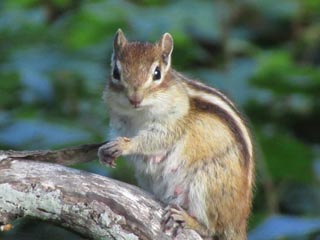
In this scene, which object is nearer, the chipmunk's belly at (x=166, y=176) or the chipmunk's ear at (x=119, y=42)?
the chipmunk's belly at (x=166, y=176)

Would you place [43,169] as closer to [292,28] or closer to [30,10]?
[30,10]

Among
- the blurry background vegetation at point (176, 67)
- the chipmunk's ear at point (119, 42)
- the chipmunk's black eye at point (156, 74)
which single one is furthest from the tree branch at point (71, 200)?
the blurry background vegetation at point (176, 67)

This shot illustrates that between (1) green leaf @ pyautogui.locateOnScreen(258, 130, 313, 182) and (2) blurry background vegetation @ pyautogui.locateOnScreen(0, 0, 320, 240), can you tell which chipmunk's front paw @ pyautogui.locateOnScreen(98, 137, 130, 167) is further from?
(1) green leaf @ pyautogui.locateOnScreen(258, 130, 313, 182)

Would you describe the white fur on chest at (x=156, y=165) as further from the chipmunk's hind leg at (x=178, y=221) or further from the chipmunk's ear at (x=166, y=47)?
the chipmunk's ear at (x=166, y=47)

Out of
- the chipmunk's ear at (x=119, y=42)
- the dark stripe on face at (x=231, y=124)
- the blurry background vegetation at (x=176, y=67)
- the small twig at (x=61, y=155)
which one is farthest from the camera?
the blurry background vegetation at (x=176, y=67)

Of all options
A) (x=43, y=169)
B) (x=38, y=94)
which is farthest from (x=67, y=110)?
(x=43, y=169)

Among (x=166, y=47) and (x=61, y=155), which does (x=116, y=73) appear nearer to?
(x=166, y=47)

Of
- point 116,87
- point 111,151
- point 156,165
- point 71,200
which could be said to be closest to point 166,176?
point 156,165
